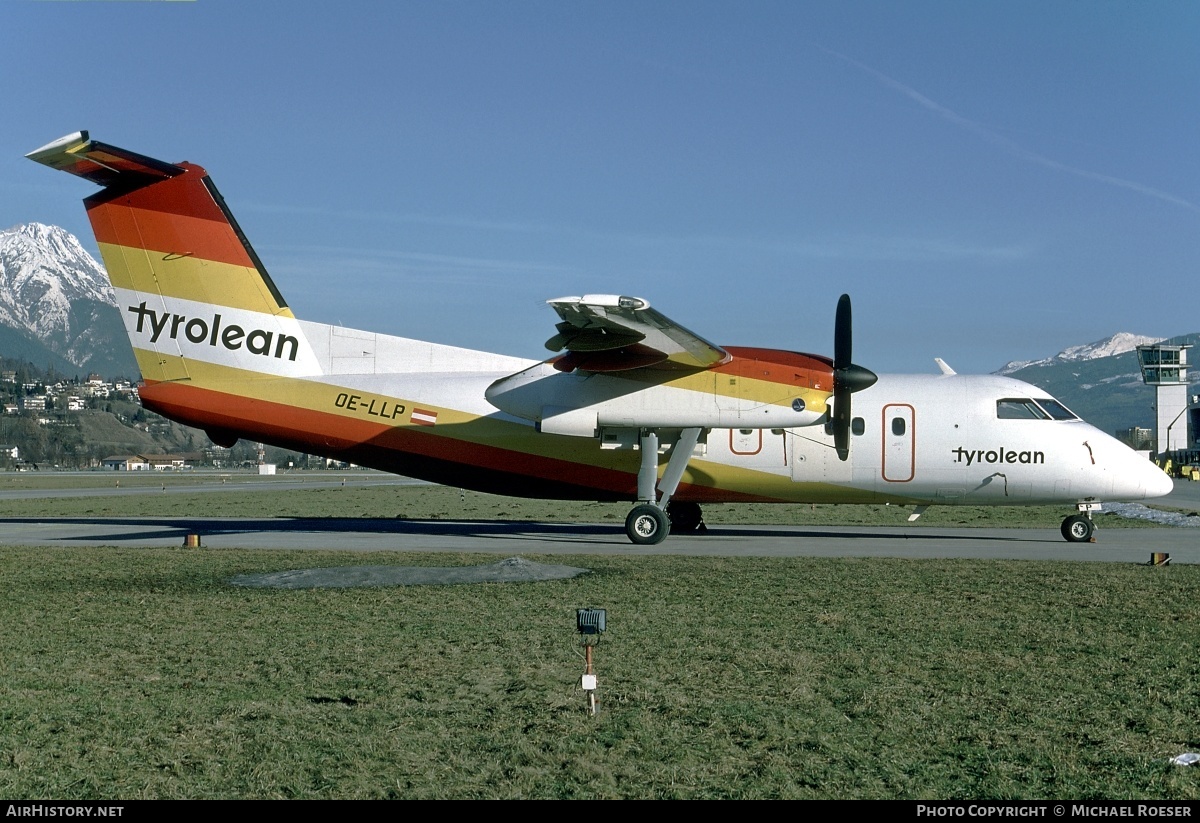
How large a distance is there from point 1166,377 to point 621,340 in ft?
446

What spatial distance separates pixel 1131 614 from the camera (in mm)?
12258

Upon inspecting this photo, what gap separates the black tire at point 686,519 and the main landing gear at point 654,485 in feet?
8.84

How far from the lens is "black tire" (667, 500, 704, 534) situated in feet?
83.7

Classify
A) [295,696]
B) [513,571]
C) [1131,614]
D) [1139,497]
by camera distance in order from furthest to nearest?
[1139,497], [513,571], [1131,614], [295,696]

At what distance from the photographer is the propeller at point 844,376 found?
21000mm

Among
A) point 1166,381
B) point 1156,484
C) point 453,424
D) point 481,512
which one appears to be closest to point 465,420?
point 453,424

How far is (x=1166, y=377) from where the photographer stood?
136 metres

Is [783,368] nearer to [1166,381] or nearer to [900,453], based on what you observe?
[900,453]

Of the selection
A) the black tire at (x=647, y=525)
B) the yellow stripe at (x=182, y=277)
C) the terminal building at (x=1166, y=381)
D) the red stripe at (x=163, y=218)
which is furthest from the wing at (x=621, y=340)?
the terminal building at (x=1166, y=381)

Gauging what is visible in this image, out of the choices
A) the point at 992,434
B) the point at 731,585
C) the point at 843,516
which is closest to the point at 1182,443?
the point at 843,516

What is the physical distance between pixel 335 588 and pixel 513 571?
277 centimetres

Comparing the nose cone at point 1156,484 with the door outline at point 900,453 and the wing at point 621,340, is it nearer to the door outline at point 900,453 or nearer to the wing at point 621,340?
the door outline at point 900,453

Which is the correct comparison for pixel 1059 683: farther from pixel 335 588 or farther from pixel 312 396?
pixel 312 396
